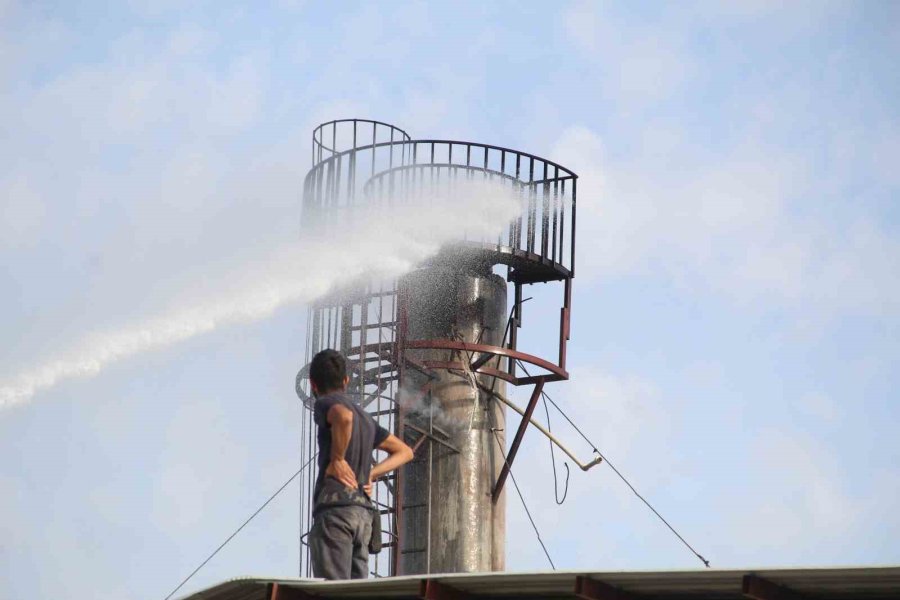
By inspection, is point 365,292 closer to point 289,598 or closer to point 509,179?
point 509,179

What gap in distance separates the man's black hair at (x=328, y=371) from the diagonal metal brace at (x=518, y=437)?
12.7 metres

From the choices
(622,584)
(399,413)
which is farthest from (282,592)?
(399,413)

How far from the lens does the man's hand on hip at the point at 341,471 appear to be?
1262 cm

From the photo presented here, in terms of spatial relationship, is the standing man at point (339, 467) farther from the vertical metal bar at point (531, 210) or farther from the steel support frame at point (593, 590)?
the vertical metal bar at point (531, 210)

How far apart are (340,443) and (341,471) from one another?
22cm

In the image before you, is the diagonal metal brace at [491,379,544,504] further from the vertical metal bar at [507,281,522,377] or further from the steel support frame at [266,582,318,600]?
the steel support frame at [266,582,318,600]

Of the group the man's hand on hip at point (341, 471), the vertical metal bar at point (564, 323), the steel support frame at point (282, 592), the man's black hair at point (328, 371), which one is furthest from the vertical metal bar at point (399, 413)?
the man's black hair at point (328, 371)

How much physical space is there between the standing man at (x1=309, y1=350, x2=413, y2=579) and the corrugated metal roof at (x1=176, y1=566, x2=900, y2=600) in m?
0.26

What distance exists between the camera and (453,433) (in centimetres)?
2503

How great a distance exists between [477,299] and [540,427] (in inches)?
85.0

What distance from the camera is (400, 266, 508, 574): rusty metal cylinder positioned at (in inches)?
961

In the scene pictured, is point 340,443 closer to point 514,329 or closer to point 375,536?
point 375,536

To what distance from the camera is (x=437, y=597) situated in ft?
41.7

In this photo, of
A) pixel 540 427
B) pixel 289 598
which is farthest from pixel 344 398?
pixel 540 427
